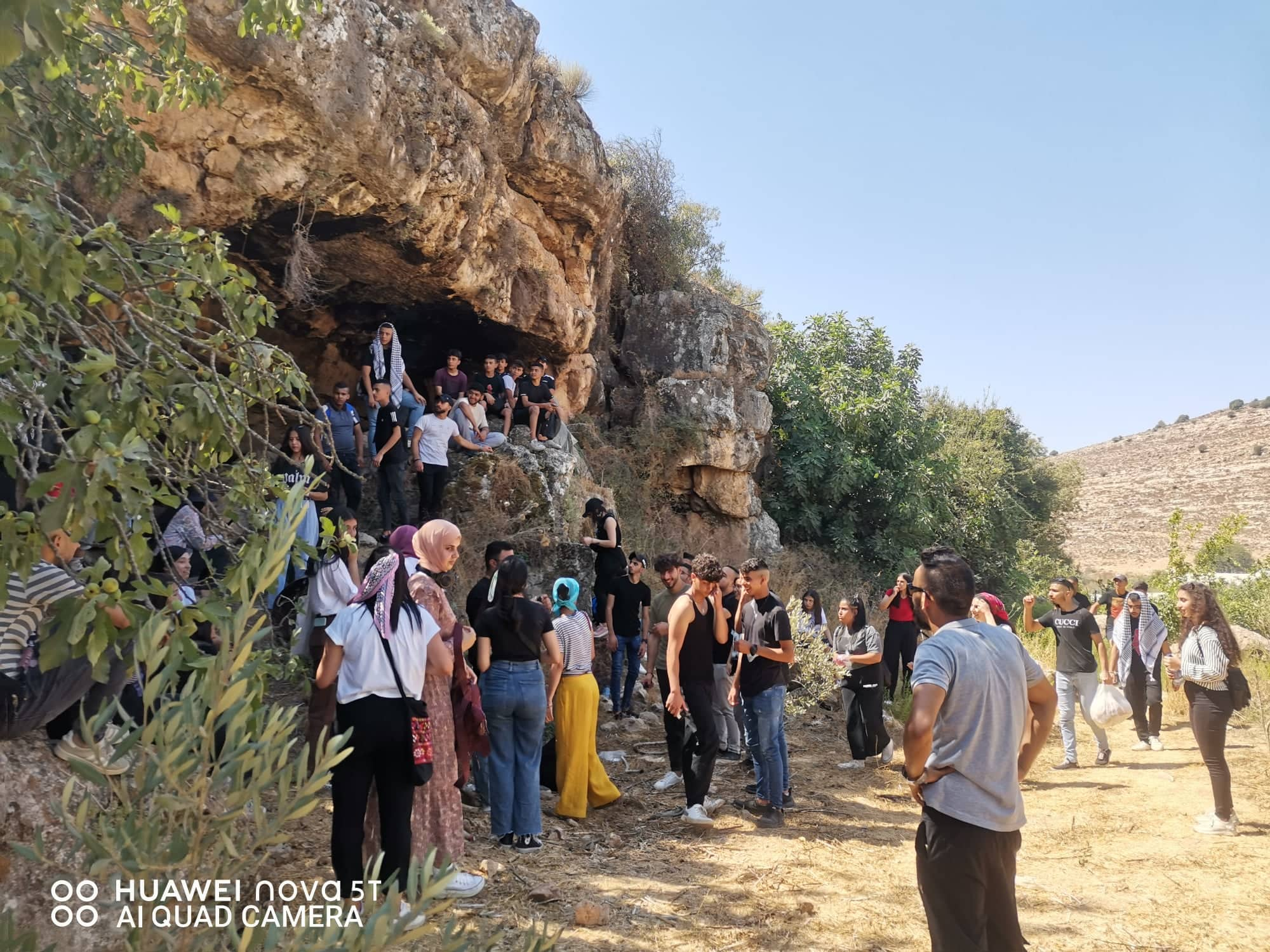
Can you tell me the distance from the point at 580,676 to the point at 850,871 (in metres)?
2.29

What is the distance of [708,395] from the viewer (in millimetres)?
17234

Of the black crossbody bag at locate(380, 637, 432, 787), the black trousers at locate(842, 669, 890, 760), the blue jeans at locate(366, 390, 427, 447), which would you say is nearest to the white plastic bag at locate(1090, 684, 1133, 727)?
the black trousers at locate(842, 669, 890, 760)

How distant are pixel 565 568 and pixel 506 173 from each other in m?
6.43

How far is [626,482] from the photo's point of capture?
16.1 m

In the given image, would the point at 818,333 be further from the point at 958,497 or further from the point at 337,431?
the point at 337,431

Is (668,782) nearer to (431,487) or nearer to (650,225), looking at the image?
(431,487)

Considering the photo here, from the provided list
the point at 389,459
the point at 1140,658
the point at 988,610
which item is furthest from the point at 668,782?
the point at 1140,658

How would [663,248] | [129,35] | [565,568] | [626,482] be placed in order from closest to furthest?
[129,35] → [565,568] → [626,482] → [663,248]

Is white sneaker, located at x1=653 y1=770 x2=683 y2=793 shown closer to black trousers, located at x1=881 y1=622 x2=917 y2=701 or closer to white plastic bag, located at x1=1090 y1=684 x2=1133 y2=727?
black trousers, located at x1=881 y1=622 x2=917 y2=701

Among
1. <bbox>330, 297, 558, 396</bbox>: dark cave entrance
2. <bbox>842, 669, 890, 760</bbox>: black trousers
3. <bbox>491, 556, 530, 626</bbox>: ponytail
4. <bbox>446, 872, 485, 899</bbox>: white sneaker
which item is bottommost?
<bbox>446, 872, 485, 899</bbox>: white sneaker

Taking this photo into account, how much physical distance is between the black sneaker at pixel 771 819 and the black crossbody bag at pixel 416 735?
322 centimetres

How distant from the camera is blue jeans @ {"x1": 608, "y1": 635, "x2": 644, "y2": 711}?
907 centimetres

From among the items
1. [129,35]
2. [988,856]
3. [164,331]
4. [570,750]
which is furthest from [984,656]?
[129,35]

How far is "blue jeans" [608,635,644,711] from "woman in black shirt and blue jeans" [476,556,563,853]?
3.58 metres
